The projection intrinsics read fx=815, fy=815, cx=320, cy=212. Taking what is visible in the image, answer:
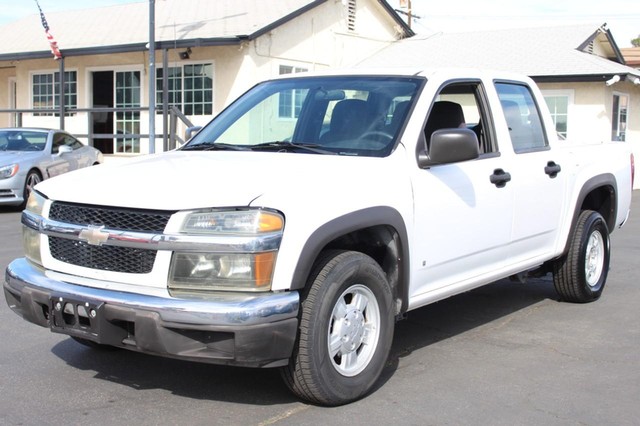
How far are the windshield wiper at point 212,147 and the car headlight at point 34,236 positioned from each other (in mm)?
1206

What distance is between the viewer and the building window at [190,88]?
19.9 meters

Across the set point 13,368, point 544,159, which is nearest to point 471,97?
point 544,159

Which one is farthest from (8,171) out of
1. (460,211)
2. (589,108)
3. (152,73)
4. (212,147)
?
(589,108)

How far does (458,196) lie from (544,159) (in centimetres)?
140

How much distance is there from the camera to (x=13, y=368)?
16.5 ft

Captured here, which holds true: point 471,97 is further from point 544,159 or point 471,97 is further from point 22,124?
point 22,124

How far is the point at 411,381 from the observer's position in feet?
15.9

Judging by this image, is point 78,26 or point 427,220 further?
point 78,26

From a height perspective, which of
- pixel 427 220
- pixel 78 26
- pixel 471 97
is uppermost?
pixel 78 26

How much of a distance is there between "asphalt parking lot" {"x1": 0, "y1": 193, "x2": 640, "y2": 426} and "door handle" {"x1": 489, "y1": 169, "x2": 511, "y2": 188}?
1.13m

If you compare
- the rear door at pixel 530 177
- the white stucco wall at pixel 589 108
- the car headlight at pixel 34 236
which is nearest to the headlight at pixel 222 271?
the car headlight at pixel 34 236

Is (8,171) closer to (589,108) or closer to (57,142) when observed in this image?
(57,142)

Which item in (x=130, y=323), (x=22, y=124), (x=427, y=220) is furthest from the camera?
(x=22, y=124)

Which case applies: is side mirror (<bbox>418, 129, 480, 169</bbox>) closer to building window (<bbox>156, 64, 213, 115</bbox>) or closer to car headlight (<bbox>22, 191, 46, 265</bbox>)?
car headlight (<bbox>22, 191, 46, 265</bbox>)
